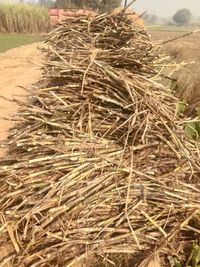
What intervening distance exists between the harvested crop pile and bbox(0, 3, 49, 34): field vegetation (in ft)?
96.8

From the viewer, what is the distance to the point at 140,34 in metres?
5.97

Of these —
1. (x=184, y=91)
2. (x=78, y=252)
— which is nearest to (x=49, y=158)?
(x=78, y=252)

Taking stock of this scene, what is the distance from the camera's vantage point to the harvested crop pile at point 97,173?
11.2 feet

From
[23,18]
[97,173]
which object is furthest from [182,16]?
[97,173]

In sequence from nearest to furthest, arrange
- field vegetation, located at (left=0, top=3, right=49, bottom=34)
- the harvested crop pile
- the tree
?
the harvested crop pile < field vegetation, located at (left=0, top=3, right=49, bottom=34) < the tree

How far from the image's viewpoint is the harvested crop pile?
340 cm

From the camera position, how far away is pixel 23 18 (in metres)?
32.9

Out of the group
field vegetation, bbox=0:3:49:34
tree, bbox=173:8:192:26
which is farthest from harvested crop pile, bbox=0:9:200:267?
tree, bbox=173:8:192:26

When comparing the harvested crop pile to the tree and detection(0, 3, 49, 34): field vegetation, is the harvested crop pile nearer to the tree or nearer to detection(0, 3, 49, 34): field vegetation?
detection(0, 3, 49, 34): field vegetation

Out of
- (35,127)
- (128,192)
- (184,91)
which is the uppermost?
(35,127)

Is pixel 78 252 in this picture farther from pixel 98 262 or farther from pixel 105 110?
pixel 105 110

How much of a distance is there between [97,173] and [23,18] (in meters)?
31.2

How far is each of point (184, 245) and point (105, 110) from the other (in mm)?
1511

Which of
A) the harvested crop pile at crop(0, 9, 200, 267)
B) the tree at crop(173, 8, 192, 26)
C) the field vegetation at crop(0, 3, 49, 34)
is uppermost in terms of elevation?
the harvested crop pile at crop(0, 9, 200, 267)
